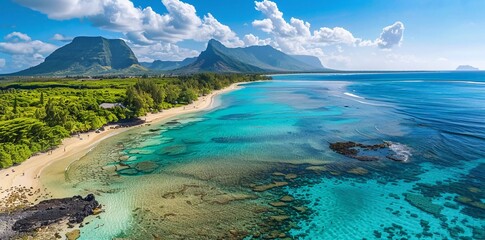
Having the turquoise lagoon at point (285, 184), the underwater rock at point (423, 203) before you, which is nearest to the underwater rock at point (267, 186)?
the turquoise lagoon at point (285, 184)

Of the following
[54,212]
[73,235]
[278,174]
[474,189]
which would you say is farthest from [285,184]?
[54,212]

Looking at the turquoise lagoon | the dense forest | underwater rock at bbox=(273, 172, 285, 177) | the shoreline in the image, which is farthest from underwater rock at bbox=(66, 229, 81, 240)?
underwater rock at bbox=(273, 172, 285, 177)

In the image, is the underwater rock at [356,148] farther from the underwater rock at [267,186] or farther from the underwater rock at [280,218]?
the underwater rock at [280,218]

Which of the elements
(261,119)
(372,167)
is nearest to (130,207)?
(372,167)

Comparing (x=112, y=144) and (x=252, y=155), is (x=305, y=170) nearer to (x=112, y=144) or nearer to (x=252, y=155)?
(x=252, y=155)

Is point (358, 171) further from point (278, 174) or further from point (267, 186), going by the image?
point (267, 186)
